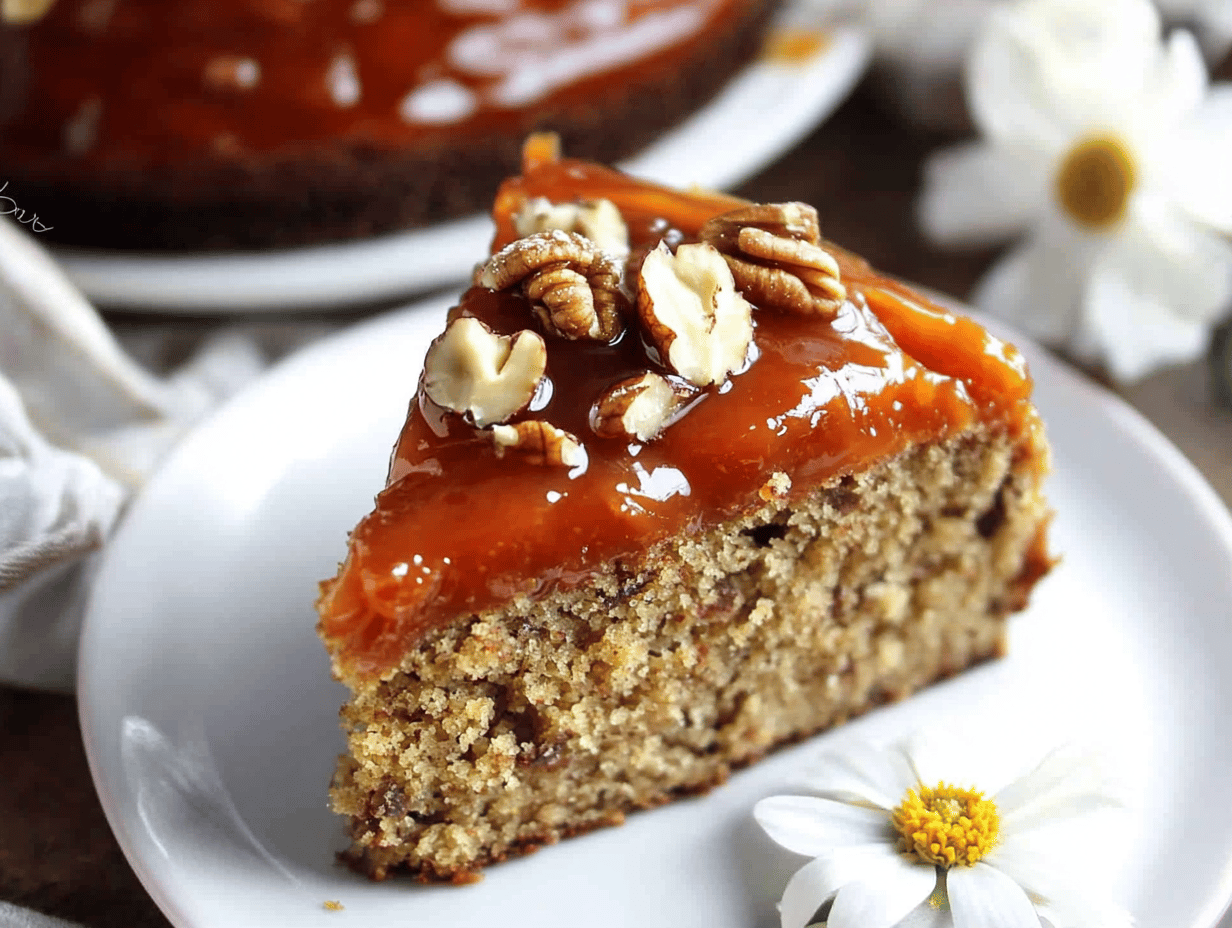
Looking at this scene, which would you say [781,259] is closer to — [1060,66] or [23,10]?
[1060,66]

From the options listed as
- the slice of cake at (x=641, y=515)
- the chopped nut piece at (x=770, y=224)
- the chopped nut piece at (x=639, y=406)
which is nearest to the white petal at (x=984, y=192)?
the slice of cake at (x=641, y=515)

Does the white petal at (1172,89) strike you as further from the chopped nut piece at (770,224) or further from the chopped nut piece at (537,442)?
the chopped nut piece at (537,442)

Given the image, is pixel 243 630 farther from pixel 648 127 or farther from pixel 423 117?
pixel 648 127

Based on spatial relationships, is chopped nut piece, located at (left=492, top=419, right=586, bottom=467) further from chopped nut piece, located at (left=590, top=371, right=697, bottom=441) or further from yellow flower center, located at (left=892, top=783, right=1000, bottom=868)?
yellow flower center, located at (left=892, top=783, right=1000, bottom=868)

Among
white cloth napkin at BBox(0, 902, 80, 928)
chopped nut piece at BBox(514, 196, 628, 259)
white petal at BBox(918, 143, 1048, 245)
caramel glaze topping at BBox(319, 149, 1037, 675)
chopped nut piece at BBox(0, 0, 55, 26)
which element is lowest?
white cloth napkin at BBox(0, 902, 80, 928)

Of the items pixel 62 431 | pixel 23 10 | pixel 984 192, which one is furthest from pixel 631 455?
pixel 23 10

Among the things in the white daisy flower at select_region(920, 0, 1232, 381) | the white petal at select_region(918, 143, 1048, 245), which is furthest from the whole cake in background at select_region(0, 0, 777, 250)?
the white daisy flower at select_region(920, 0, 1232, 381)

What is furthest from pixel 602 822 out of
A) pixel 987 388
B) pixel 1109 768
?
pixel 987 388
